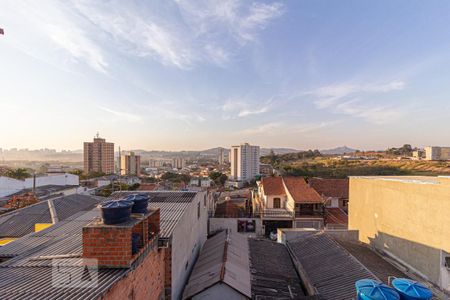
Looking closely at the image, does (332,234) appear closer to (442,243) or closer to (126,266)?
(442,243)

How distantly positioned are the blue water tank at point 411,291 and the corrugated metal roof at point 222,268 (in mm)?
4895

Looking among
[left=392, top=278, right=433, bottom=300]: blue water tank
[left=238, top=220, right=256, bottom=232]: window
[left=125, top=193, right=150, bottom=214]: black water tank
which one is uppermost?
[left=125, top=193, right=150, bottom=214]: black water tank

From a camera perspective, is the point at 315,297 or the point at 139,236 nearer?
the point at 139,236

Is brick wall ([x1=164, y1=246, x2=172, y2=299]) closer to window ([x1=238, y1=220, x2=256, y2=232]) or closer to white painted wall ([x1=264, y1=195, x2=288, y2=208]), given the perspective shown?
window ([x1=238, y1=220, x2=256, y2=232])

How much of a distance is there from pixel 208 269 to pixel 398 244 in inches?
326

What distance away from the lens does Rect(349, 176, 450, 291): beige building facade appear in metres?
8.95

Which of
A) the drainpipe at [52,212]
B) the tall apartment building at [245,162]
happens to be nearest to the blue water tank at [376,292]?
the drainpipe at [52,212]

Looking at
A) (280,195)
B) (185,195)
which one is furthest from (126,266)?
(280,195)

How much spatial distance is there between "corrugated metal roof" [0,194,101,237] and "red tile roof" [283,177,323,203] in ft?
54.7

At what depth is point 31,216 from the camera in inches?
603

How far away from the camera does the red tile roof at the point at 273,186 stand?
24358 mm

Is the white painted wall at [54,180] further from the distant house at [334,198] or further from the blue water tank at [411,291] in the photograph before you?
the blue water tank at [411,291]

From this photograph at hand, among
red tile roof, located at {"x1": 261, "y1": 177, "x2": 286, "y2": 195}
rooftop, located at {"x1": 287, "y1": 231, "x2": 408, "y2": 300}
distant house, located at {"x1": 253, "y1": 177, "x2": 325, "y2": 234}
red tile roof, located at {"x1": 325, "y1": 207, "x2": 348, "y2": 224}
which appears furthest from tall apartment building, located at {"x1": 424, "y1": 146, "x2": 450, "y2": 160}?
rooftop, located at {"x1": 287, "y1": 231, "x2": 408, "y2": 300}

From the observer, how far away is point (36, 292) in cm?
408
